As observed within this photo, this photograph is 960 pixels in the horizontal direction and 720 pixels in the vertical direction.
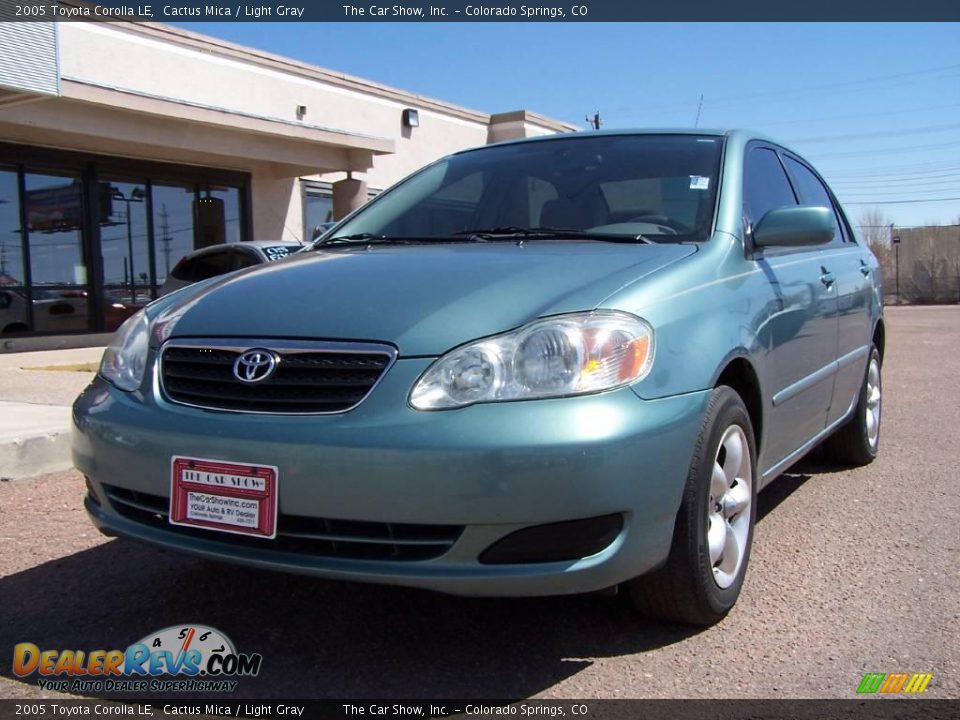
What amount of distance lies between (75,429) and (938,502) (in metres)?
3.78

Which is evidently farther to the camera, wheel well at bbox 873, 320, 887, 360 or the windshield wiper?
wheel well at bbox 873, 320, 887, 360

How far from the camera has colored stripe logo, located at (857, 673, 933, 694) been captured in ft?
8.13

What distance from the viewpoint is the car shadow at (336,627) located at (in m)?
2.53

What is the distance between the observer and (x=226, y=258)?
919cm

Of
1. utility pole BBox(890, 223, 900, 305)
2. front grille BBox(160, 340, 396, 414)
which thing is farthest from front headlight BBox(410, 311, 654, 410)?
utility pole BBox(890, 223, 900, 305)

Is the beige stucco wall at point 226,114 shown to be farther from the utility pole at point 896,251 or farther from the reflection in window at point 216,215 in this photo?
the utility pole at point 896,251

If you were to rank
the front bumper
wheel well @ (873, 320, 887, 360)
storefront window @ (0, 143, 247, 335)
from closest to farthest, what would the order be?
the front bumper
wheel well @ (873, 320, 887, 360)
storefront window @ (0, 143, 247, 335)

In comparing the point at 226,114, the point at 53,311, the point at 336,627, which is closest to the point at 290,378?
the point at 336,627

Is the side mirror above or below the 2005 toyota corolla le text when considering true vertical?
above

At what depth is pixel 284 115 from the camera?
1560 centimetres

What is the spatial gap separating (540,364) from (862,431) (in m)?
3.25

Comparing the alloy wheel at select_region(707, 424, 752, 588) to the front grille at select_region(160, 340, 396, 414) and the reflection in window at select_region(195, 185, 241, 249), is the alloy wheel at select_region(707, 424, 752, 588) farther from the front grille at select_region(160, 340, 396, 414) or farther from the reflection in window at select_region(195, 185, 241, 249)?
the reflection in window at select_region(195, 185, 241, 249)

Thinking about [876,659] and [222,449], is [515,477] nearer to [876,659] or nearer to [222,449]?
[222,449]

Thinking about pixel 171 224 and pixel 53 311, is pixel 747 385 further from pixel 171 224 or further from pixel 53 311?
pixel 171 224
